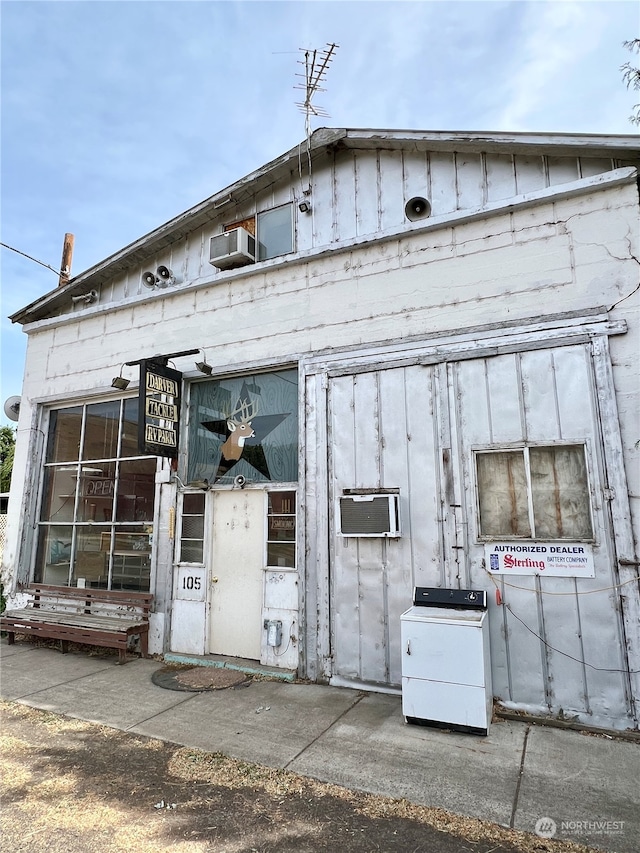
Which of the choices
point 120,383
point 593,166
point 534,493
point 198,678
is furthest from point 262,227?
point 198,678

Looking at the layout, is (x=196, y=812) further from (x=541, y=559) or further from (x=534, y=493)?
(x=534, y=493)

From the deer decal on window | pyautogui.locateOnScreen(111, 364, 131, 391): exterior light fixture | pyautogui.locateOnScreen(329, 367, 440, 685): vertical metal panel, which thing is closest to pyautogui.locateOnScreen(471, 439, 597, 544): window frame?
pyautogui.locateOnScreen(329, 367, 440, 685): vertical metal panel

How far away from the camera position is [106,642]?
260 inches

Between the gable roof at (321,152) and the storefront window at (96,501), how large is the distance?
2.13 metres

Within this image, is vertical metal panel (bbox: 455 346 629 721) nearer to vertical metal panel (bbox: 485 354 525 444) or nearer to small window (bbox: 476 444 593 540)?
vertical metal panel (bbox: 485 354 525 444)

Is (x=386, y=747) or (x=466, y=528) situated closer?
(x=386, y=747)

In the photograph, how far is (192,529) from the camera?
7.02m

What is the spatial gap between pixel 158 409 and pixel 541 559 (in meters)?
4.98

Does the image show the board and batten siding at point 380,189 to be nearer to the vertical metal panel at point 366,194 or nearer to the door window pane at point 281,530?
the vertical metal panel at point 366,194

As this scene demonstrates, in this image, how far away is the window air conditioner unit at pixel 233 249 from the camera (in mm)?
7160

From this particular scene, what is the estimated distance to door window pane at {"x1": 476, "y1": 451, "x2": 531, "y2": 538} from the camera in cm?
500

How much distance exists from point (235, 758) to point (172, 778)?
50 centimetres

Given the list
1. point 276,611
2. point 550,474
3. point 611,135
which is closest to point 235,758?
point 276,611

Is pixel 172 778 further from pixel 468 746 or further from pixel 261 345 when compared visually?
pixel 261 345
